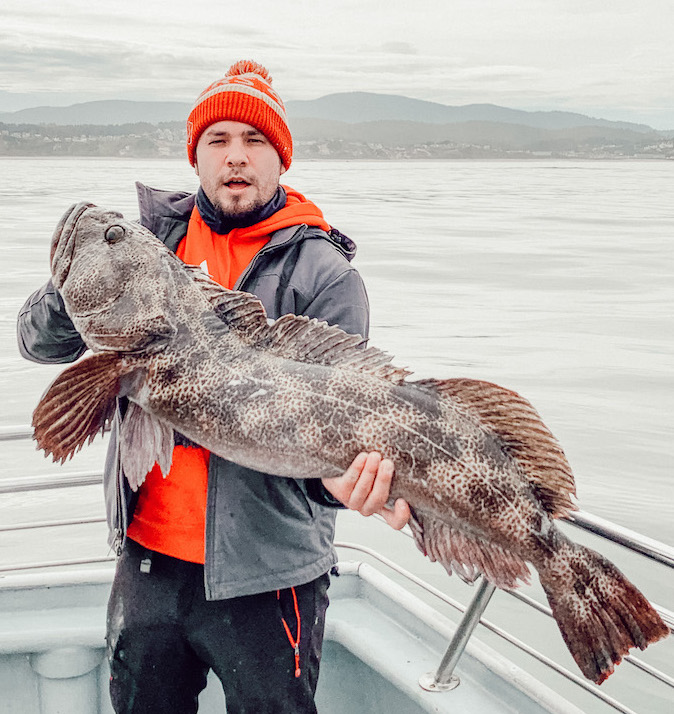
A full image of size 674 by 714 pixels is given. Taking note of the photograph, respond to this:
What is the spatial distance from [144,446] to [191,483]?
262mm

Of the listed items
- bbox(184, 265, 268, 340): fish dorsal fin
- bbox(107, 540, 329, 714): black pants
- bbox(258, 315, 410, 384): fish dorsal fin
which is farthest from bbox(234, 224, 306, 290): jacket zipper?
bbox(107, 540, 329, 714): black pants

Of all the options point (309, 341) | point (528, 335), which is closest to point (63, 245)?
point (309, 341)

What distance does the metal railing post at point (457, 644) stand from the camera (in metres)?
2.59

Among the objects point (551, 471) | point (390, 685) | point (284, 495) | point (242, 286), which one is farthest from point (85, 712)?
point (551, 471)

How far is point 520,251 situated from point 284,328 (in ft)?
90.1

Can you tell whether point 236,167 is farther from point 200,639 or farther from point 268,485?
point 200,639

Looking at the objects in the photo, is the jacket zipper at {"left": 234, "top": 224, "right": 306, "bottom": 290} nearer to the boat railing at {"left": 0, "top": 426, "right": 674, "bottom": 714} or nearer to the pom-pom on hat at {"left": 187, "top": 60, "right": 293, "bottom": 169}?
the pom-pom on hat at {"left": 187, "top": 60, "right": 293, "bottom": 169}

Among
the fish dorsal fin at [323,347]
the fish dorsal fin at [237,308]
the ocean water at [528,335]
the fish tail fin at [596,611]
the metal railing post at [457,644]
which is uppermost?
the fish dorsal fin at [237,308]

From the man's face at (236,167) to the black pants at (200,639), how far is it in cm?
115

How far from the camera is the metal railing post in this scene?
8.49 ft

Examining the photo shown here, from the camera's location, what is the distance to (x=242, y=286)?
247cm

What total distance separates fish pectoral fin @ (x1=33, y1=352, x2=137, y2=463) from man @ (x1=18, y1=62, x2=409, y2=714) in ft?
0.58

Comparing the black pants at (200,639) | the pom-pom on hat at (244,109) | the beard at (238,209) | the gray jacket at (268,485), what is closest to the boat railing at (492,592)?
the gray jacket at (268,485)

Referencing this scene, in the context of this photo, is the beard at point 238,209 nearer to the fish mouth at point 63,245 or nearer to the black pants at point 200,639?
the fish mouth at point 63,245
